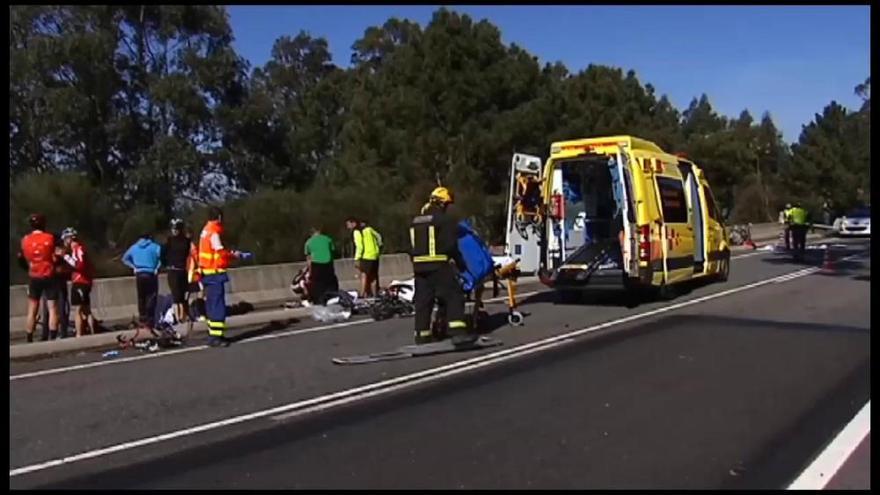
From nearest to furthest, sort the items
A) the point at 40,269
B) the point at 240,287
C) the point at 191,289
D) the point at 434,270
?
the point at 434,270
the point at 40,269
the point at 191,289
the point at 240,287

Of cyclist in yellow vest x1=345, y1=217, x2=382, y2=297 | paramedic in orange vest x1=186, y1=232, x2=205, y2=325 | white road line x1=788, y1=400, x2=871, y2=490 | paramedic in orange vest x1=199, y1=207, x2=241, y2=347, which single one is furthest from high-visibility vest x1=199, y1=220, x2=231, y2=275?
white road line x1=788, y1=400, x2=871, y2=490

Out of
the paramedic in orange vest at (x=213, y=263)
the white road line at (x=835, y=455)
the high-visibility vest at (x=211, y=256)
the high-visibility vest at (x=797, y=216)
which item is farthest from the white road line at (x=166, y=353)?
the high-visibility vest at (x=797, y=216)

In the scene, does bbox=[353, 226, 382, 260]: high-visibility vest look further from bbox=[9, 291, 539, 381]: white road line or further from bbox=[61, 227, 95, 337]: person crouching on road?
bbox=[61, 227, 95, 337]: person crouching on road

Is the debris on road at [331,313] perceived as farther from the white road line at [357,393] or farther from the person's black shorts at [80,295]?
the white road line at [357,393]

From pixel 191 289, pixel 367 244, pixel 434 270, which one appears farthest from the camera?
pixel 367 244

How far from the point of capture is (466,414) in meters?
7.88

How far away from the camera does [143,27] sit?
133 feet

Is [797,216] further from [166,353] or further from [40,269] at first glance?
[40,269]

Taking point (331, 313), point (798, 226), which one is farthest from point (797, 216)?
point (331, 313)

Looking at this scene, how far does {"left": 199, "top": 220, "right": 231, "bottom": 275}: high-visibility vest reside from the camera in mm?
12141

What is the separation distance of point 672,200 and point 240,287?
26.4ft

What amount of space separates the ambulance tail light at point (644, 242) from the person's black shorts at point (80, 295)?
7.71m

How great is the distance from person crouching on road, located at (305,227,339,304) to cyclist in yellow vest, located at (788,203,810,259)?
15.4 meters

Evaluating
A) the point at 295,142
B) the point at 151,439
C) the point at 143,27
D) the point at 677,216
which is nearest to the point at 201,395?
the point at 151,439
